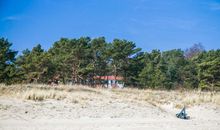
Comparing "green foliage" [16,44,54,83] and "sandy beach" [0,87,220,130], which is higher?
"green foliage" [16,44,54,83]

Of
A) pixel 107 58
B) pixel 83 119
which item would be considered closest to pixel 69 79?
pixel 107 58

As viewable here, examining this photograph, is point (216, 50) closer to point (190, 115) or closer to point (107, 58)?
point (107, 58)

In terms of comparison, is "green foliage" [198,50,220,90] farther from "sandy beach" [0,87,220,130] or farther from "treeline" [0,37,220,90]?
"sandy beach" [0,87,220,130]

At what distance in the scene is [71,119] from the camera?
1438cm

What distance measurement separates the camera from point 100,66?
207ft

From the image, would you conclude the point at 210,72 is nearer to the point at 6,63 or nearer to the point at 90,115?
the point at 6,63

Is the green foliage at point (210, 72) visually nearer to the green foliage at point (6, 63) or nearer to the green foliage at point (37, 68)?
the green foliage at point (37, 68)

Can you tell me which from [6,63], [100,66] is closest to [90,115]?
[6,63]

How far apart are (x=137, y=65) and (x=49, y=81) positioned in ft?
56.1

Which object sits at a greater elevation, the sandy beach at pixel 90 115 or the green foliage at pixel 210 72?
the green foliage at pixel 210 72

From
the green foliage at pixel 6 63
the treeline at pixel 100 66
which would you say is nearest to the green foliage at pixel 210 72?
the treeline at pixel 100 66

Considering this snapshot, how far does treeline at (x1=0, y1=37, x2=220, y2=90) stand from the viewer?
173 feet

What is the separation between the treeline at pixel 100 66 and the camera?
52812 mm

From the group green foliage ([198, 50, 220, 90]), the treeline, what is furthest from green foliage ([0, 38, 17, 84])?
green foliage ([198, 50, 220, 90])
